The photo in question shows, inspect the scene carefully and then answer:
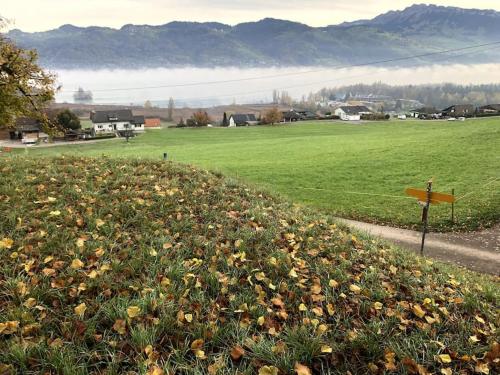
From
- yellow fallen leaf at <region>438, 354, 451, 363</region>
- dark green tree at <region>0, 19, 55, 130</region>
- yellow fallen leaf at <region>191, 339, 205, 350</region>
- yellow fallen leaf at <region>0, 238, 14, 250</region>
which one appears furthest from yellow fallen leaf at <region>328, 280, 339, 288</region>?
dark green tree at <region>0, 19, 55, 130</region>

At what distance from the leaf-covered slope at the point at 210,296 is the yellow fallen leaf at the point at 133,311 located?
0.01 metres

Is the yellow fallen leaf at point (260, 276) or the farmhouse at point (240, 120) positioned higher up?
the farmhouse at point (240, 120)

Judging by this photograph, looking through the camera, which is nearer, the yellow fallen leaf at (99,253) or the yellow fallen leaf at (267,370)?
the yellow fallen leaf at (267,370)

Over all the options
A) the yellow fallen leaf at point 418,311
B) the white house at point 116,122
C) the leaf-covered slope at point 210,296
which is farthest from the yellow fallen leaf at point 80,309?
the white house at point 116,122

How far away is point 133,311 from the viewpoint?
509cm

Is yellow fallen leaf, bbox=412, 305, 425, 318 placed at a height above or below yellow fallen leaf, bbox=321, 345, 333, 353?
below

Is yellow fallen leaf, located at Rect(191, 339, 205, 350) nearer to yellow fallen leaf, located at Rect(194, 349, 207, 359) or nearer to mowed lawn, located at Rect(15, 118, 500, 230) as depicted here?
yellow fallen leaf, located at Rect(194, 349, 207, 359)

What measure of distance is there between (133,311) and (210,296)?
4.02 ft

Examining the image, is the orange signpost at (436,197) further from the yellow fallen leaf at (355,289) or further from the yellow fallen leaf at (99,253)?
the yellow fallen leaf at (99,253)

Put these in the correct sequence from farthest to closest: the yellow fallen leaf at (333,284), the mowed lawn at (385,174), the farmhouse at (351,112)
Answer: the farmhouse at (351,112), the mowed lawn at (385,174), the yellow fallen leaf at (333,284)

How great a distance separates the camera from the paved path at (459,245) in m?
13.8

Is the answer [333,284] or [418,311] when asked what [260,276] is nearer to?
[333,284]

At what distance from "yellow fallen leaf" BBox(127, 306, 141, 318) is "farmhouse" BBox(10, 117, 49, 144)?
81.1 metres

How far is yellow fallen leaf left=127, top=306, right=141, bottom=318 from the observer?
505 centimetres
